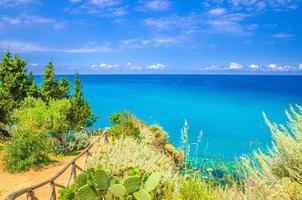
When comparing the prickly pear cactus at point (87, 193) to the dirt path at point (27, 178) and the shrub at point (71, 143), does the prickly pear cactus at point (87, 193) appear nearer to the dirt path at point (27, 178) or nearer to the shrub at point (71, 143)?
the dirt path at point (27, 178)

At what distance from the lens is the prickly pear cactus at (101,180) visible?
6.62m

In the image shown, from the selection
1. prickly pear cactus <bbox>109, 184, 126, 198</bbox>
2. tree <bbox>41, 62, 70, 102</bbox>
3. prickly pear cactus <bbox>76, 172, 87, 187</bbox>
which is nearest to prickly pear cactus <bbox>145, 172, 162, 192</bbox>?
prickly pear cactus <bbox>109, 184, 126, 198</bbox>

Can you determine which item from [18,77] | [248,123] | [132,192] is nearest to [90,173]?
[132,192]

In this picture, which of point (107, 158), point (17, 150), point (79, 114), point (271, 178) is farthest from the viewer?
point (79, 114)

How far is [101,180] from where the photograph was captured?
668 cm

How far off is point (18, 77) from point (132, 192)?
20.1 meters

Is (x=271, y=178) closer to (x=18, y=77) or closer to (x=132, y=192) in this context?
(x=132, y=192)

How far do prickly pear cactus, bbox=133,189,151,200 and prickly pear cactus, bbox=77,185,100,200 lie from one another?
0.78 meters

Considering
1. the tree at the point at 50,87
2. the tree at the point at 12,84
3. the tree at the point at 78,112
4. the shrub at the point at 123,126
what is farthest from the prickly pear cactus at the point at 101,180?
the tree at the point at 50,87

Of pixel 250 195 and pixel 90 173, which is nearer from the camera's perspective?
pixel 250 195

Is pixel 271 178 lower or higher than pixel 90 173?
higher

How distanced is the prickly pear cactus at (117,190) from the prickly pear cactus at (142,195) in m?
0.28

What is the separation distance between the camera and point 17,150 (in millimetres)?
15273

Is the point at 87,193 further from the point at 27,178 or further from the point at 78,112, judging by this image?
the point at 78,112
